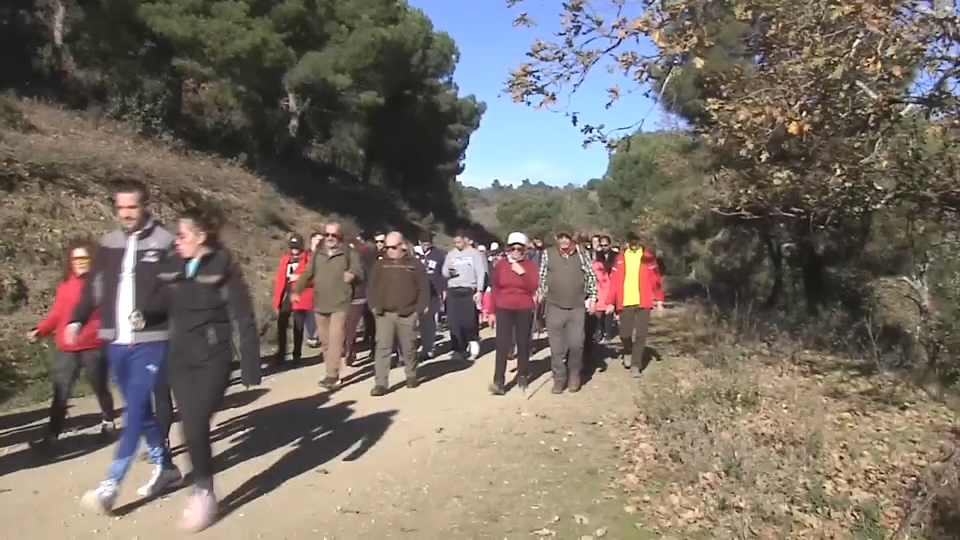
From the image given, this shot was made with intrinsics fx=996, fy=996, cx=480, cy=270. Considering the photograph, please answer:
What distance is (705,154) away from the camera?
20656mm

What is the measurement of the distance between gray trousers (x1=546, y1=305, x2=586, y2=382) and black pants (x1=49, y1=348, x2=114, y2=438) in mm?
4876

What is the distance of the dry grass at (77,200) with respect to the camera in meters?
14.2

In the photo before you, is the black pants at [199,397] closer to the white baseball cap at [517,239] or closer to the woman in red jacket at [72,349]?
the woman in red jacket at [72,349]

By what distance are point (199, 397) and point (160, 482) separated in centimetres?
113

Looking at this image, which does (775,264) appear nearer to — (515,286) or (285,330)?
(285,330)

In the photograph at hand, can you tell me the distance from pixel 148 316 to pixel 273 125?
27655 millimetres

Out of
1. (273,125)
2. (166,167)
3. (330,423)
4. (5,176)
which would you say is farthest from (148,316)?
(273,125)

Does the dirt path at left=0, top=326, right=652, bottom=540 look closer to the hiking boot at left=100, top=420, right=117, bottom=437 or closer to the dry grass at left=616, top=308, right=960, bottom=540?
the hiking boot at left=100, top=420, right=117, bottom=437

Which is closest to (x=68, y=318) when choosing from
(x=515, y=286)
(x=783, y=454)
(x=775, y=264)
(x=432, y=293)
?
(x=515, y=286)

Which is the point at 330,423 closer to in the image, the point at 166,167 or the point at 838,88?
the point at 838,88

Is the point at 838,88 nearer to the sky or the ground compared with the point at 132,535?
nearer to the sky

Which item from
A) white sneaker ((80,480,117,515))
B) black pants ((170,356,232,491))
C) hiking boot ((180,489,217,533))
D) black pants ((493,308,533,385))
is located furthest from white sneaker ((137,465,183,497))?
black pants ((493,308,533,385))

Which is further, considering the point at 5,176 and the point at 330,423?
the point at 5,176

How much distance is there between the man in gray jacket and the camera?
44.1ft
